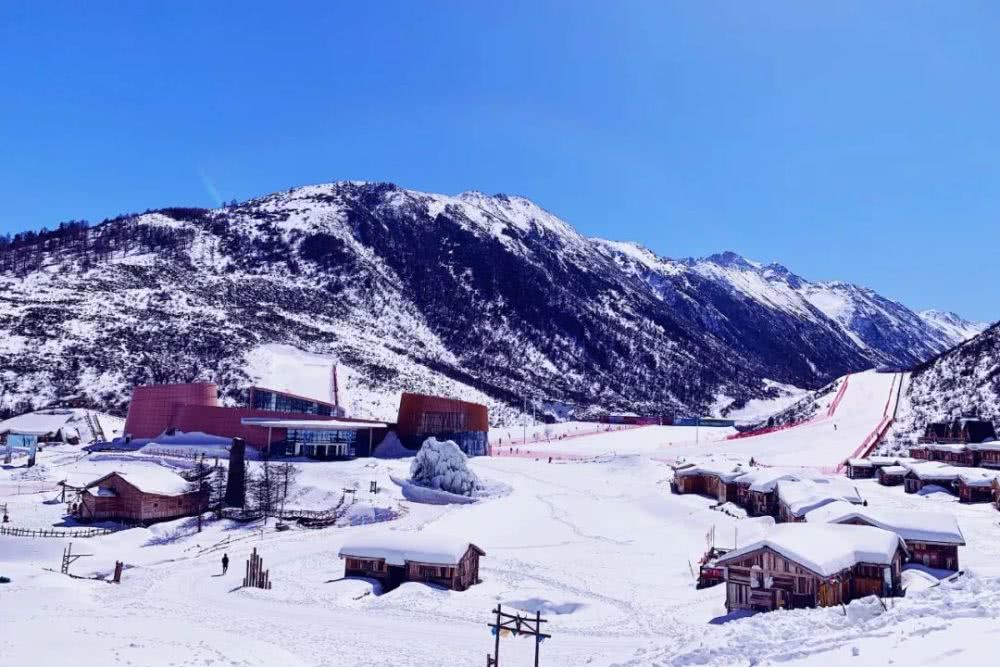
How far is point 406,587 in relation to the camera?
32562 millimetres

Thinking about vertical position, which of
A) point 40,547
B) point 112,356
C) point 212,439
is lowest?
point 40,547

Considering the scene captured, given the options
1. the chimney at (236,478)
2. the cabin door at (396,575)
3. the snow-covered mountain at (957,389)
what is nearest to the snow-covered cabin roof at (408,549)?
the cabin door at (396,575)

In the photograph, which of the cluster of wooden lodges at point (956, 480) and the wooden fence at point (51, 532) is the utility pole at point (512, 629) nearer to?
the wooden fence at point (51, 532)

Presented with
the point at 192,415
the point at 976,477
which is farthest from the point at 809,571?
the point at 192,415

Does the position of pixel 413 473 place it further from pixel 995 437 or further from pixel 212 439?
pixel 995 437

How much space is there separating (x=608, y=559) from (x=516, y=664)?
17.7 m

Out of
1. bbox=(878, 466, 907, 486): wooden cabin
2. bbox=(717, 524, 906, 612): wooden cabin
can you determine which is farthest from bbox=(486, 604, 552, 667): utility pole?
bbox=(878, 466, 907, 486): wooden cabin

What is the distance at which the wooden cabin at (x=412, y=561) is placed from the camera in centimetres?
3300

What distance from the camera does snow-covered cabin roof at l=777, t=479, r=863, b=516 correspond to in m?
42.5

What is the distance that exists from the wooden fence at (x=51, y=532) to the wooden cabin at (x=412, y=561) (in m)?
21.2

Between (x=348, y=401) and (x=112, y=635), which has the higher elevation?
(x=348, y=401)

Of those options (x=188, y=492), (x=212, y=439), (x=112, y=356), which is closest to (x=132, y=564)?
(x=188, y=492)

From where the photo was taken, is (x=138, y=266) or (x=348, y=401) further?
(x=138, y=266)

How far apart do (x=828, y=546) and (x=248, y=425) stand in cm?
5379
